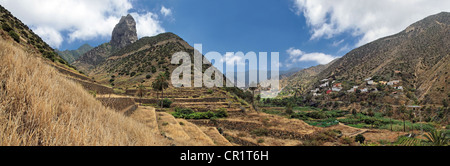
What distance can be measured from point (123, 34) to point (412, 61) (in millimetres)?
177585

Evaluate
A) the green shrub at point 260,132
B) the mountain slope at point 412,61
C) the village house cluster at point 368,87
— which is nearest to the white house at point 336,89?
the village house cluster at point 368,87

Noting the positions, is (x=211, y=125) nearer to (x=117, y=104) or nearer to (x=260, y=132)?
(x=260, y=132)

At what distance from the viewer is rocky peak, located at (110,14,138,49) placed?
143900 mm

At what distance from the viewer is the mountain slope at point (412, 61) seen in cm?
5931

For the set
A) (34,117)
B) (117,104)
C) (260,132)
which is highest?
(34,117)

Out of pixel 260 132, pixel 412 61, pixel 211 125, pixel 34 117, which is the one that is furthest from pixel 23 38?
pixel 412 61

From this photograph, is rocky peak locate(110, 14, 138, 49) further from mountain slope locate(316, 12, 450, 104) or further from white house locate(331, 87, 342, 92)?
mountain slope locate(316, 12, 450, 104)

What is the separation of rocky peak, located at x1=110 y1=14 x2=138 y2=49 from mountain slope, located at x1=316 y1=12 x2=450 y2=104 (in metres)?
151

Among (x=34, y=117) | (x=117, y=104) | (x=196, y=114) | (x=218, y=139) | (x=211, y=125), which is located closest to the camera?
(x=34, y=117)

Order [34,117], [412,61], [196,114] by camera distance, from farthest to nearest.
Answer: [412,61] < [196,114] < [34,117]

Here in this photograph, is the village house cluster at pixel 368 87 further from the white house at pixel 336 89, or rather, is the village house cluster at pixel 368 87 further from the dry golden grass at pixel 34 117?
the dry golden grass at pixel 34 117

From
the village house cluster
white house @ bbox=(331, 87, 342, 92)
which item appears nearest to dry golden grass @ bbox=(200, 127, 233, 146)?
the village house cluster

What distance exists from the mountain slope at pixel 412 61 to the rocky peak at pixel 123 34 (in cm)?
15070

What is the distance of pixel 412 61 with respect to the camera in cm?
7881
